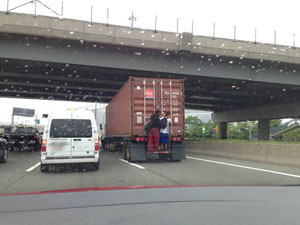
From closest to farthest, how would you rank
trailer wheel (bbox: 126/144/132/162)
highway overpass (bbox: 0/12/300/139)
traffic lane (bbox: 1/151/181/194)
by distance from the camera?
traffic lane (bbox: 1/151/181/194) < trailer wheel (bbox: 126/144/132/162) < highway overpass (bbox: 0/12/300/139)

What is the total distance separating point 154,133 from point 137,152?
1.25 m

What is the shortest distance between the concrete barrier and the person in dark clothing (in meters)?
5.36

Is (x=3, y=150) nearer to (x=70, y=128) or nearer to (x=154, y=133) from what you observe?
(x=70, y=128)

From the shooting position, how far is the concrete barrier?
46.8ft

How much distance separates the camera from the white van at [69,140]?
451 inches

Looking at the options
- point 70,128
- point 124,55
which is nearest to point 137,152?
point 70,128

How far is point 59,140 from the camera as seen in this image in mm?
11586

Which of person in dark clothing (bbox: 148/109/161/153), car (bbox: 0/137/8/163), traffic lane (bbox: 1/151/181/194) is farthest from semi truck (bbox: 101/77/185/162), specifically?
car (bbox: 0/137/8/163)

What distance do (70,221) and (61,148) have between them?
6.84 meters

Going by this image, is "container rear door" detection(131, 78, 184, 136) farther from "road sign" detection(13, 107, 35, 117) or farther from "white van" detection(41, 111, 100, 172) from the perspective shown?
"road sign" detection(13, 107, 35, 117)

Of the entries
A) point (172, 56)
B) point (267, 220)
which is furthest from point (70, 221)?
point (172, 56)

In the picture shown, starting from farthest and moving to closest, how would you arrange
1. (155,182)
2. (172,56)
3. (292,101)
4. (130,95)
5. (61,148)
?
1. (292,101)
2. (172,56)
3. (130,95)
4. (61,148)
5. (155,182)

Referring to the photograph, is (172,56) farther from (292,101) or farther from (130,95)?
(292,101)

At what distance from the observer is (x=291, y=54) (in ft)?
78.2
